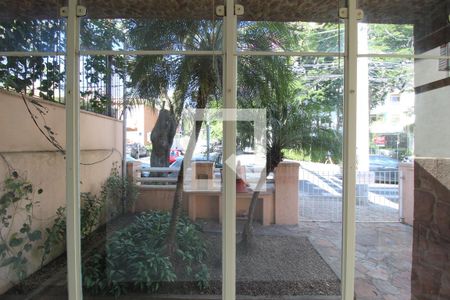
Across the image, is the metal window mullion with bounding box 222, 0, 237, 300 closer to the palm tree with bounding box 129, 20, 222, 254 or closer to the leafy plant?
the palm tree with bounding box 129, 20, 222, 254

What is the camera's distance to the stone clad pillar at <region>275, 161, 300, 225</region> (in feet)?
8.73

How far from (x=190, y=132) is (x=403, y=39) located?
166 cm

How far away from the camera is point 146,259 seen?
2.68 m

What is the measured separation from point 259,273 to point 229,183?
2.76 feet

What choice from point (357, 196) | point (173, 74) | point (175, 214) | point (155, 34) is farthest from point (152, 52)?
point (357, 196)

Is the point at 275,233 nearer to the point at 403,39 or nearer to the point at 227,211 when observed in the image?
the point at 227,211

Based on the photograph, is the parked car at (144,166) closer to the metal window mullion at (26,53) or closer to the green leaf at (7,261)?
the metal window mullion at (26,53)

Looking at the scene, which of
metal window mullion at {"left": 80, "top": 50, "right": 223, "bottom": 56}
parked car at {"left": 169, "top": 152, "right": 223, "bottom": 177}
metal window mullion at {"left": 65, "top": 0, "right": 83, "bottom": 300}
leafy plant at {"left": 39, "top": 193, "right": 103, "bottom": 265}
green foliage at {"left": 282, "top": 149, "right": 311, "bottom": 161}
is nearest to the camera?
metal window mullion at {"left": 65, "top": 0, "right": 83, "bottom": 300}

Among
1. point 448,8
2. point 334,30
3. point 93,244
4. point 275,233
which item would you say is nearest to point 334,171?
point 275,233

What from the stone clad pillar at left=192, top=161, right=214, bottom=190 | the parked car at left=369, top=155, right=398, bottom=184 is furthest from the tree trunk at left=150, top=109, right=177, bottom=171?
the parked car at left=369, top=155, right=398, bottom=184

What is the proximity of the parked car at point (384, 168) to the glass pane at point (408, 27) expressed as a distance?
76 cm

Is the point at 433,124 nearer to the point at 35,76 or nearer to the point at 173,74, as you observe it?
the point at 173,74

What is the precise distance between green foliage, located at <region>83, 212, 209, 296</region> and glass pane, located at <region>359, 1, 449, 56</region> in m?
1.90

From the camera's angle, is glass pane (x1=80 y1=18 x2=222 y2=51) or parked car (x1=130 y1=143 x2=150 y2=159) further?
parked car (x1=130 y1=143 x2=150 y2=159)
